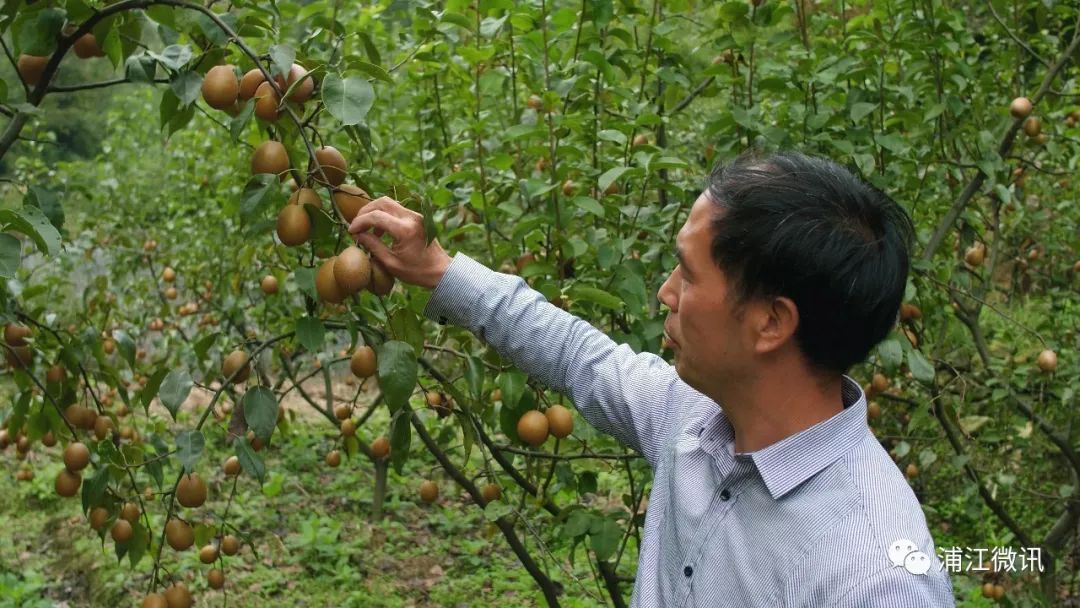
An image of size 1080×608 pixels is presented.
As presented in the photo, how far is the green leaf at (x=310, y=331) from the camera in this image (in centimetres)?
144

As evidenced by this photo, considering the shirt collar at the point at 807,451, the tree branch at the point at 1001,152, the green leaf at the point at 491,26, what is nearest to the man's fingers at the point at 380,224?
the shirt collar at the point at 807,451

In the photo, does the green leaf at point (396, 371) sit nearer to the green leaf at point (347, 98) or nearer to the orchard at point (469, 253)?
the orchard at point (469, 253)

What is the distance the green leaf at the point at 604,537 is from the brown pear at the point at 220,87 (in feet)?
4.09

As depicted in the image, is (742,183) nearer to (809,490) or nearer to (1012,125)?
(809,490)

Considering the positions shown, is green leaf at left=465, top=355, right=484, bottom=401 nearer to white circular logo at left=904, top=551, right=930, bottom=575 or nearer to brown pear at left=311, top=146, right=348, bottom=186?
brown pear at left=311, top=146, right=348, bottom=186

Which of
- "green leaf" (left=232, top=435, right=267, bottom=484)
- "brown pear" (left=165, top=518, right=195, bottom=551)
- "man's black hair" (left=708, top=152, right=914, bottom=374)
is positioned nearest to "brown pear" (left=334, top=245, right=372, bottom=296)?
"green leaf" (left=232, top=435, right=267, bottom=484)

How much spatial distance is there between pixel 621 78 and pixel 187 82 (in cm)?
207

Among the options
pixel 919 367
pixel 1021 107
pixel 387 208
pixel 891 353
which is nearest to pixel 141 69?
pixel 387 208

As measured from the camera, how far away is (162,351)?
5.82 m

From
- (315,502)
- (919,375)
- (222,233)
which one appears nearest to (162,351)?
(222,233)

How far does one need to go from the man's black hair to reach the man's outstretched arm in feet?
1.19

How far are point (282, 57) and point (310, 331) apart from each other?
39cm

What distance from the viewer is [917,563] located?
3.58 feet

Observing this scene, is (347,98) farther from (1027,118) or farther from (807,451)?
(1027,118)
